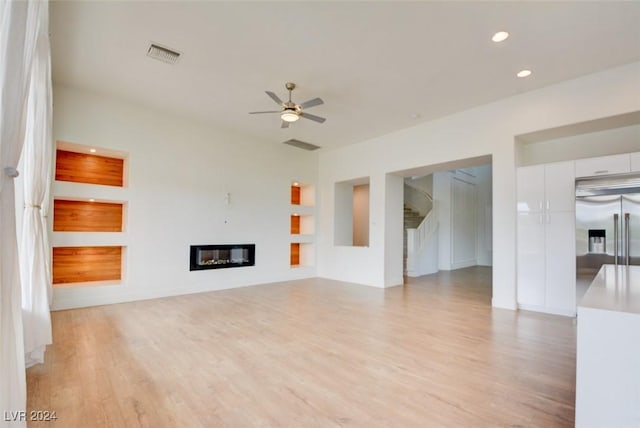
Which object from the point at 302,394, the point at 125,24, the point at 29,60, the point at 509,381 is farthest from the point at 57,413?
the point at 125,24

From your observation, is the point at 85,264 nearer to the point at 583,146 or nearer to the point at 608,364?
the point at 608,364

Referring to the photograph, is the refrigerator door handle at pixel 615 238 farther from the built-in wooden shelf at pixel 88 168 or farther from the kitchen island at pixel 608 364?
the built-in wooden shelf at pixel 88 168

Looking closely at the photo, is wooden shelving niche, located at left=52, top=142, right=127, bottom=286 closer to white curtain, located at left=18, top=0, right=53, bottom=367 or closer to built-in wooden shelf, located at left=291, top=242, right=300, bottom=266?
white curtain, located at left=18, top=0, right=53, bottom=367

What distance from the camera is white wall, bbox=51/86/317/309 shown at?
486cm

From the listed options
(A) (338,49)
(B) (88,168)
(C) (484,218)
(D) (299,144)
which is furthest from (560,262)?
(B) (88,168)

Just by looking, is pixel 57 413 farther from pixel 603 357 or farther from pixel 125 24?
pixel 125 24

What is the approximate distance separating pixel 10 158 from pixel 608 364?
2830 mm

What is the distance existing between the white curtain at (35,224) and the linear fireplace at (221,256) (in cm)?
301

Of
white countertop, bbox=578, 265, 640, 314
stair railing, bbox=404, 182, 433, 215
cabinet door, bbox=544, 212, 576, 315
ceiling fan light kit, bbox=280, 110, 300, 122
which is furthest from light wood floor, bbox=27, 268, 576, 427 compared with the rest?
stair railing, bbox=404, 182, 433, 215

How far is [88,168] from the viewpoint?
6.00m

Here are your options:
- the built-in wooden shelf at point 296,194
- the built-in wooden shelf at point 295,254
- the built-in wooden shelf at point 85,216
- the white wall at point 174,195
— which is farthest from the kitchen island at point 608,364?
the built-in wooden shelf at point 296,194

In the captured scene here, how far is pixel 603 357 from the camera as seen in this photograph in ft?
4.29

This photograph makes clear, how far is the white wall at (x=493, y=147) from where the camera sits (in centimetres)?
408

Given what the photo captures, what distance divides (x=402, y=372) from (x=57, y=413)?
2581 mm
